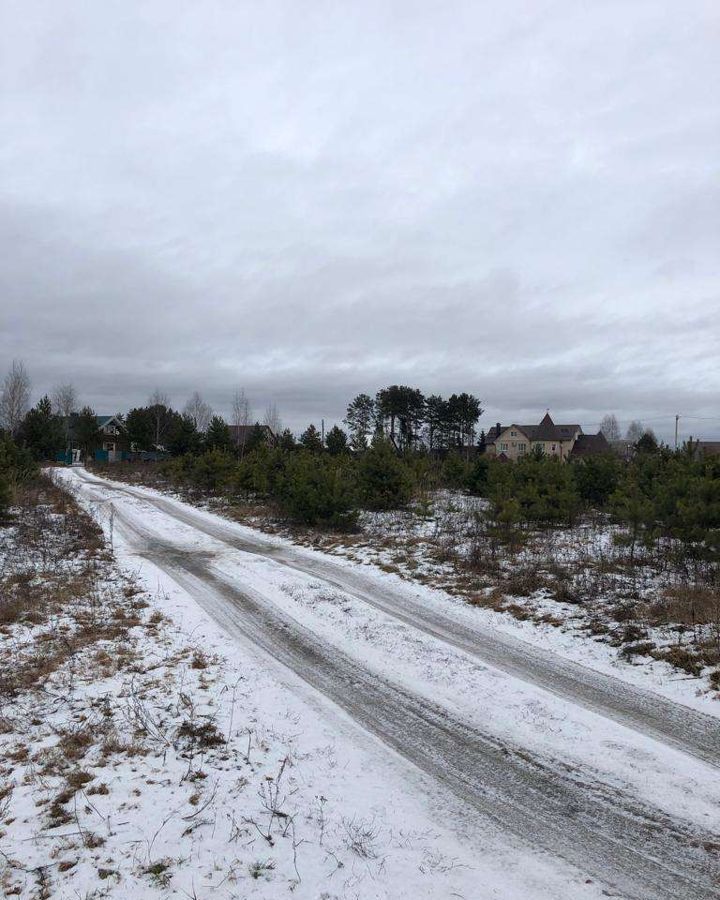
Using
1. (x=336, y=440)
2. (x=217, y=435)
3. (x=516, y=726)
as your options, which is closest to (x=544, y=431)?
(x=336, y=440)

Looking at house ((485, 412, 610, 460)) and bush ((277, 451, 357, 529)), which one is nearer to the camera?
bush ((277, 451, 357, 529))

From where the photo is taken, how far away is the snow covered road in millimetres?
3634

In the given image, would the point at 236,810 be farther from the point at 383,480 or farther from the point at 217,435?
the point at 217,435

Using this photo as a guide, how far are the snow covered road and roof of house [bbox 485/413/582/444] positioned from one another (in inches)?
3034

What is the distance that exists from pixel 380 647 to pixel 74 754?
3819 millimetres

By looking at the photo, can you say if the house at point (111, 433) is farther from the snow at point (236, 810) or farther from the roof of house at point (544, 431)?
the snow at point (236, 810)

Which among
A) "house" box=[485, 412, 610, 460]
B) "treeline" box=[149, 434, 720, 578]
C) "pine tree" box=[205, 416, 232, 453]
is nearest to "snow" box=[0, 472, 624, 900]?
"treeline" box=[149, 434, 720, 578]

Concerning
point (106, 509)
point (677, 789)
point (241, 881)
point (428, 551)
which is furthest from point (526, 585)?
point (106, 509)

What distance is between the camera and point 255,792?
4.08 meters

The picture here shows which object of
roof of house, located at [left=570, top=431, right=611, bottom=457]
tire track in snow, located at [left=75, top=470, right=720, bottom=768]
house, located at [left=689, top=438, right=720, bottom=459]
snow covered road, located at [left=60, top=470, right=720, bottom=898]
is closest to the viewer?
snow covered road, located at [left=60, top=470, right=720, bottom=898]

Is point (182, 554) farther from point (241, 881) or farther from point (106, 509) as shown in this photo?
point (241, 881)

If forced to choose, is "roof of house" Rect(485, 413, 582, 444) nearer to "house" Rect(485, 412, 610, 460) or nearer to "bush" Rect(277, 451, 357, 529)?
"house" Rect(485, 412, 610, 460)

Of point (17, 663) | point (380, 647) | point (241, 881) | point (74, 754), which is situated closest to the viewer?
point (241, 881)

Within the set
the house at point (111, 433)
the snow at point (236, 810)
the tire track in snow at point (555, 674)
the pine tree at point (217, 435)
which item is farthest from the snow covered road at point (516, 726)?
the house at point (111, 433)
